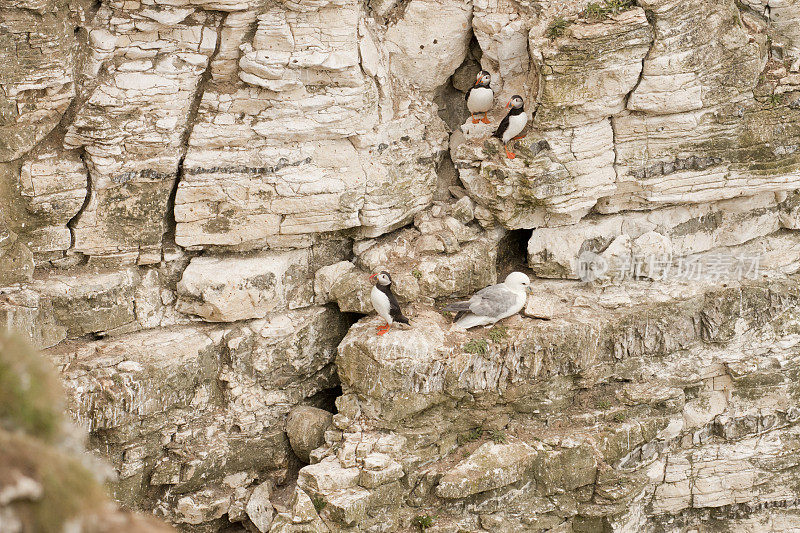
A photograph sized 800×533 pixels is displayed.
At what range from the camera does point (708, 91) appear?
13.5 metres

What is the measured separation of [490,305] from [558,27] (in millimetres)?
4520

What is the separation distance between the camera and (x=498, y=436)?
13250mm

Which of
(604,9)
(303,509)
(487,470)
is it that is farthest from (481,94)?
(303,509)

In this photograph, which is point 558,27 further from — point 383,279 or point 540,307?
point 383,279

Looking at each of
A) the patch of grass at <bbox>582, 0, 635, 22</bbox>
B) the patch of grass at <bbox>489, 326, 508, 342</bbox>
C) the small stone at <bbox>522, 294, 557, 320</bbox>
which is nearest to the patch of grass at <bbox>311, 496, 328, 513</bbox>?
the patch of grass at <bbox>489, 326, 508, 342</bbox>

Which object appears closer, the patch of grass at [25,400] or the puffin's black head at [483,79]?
the patch of grass at [25,400]

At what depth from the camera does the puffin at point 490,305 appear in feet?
42.5

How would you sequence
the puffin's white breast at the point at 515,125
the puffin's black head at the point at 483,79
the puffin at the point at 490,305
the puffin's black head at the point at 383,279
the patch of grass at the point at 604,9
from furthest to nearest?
the puffin's black head at the point at 483,79 → the puffin's white breast at the point at 515,125 → the puffin at the point at 490,305 → the patch of grass at the point at 604,9 → the puffin's black head at the point at 383,279

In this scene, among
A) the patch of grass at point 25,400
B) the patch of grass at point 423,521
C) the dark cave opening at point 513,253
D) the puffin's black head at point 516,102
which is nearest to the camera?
the patch of grass at point 25,400

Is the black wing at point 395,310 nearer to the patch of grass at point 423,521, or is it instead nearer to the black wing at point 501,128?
the patch of grass at point 423,521

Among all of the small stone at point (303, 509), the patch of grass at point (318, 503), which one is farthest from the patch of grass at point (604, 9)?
the small stone at point (303, 509)

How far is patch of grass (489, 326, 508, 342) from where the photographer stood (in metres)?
12.9

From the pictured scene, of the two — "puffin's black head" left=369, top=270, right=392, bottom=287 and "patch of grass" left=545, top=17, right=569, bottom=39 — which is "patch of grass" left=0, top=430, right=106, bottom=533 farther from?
"patch of grass" left=545, top=17, right=569, bottom=39

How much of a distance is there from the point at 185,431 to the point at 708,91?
33.3 ft
